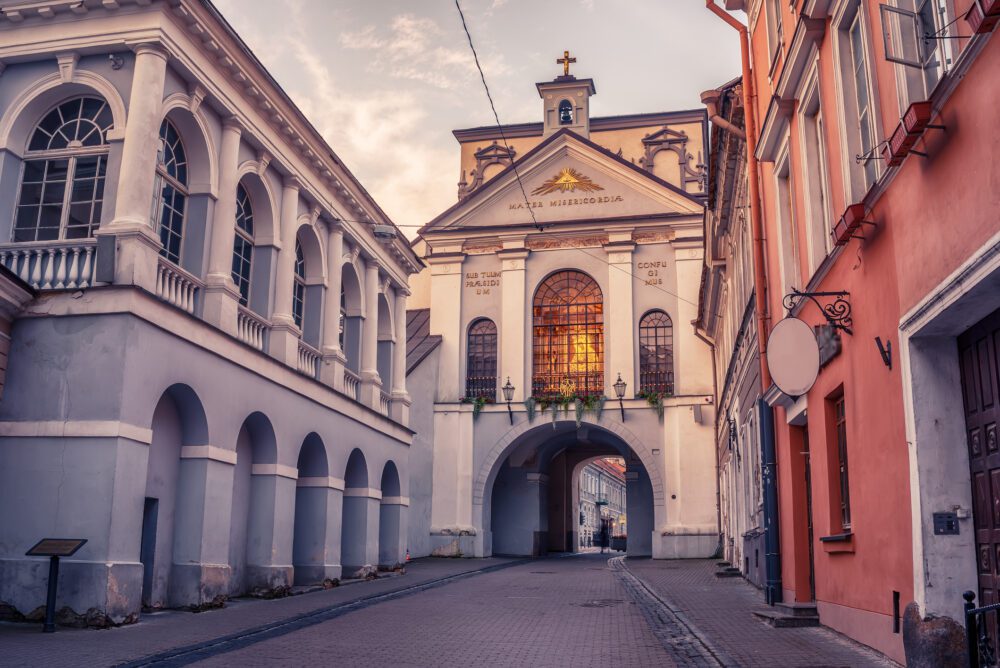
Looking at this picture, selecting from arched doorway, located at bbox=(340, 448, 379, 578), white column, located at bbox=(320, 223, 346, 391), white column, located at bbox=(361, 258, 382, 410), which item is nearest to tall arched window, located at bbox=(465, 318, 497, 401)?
white column, located at bbox=(361, 258, 382, 410)

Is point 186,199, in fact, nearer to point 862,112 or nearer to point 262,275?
point 262,275

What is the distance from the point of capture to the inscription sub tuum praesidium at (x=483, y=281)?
3441cm

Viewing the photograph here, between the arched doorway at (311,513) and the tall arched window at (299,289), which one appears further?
the tall arched window at (299,289)

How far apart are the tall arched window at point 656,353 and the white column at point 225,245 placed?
1938 centimetres

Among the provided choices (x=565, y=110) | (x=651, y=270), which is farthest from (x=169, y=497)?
(x=565, y=110)

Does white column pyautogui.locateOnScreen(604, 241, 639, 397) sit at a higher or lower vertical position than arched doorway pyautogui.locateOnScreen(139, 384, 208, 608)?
higher

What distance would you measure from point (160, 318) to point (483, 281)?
22204mm

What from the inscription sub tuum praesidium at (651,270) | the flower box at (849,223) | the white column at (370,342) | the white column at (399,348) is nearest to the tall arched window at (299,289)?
the white column at (370,342)

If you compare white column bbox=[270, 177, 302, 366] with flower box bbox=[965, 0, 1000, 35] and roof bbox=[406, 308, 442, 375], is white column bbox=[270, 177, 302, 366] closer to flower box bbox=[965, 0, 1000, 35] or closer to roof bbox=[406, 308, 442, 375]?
flower box bbox=[965, 0, 1000, 35]

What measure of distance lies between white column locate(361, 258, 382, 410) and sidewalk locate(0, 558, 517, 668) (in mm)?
6847

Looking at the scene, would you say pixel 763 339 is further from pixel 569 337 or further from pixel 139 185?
pixel 569 337

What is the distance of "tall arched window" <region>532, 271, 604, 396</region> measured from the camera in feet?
109

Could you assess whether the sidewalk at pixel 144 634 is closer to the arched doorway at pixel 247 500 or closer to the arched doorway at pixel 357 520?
the arched doorway at pixel 247 500

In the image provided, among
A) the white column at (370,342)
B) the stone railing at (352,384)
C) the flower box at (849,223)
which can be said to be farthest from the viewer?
the white column at (370,342)
